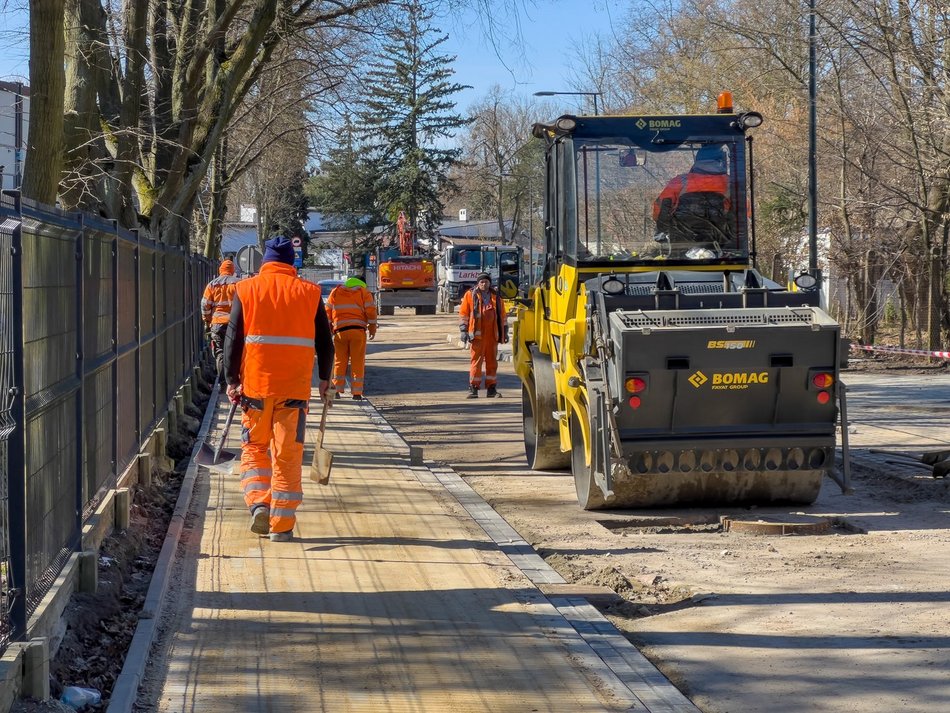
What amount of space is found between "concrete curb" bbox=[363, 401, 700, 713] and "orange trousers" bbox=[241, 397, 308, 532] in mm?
1451

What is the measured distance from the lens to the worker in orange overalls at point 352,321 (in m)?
17.8

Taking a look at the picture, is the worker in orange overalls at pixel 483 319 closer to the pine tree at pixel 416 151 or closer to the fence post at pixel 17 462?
the fence post at pixel 17 462

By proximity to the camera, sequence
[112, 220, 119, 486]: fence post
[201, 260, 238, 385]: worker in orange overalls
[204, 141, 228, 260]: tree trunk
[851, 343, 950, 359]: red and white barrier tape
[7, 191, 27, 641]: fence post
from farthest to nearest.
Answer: [204, 141, 228, 260]: tree trunk < [851, 343, 950, 359]: red and white barrier tape < [201, 260, 238, 385]: worker in orange overalls < [112, 220, 119, 486]: fence post < [7, 191, 27, 641]: fence post

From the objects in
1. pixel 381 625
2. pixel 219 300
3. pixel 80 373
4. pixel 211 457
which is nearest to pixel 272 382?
pixel 211 457

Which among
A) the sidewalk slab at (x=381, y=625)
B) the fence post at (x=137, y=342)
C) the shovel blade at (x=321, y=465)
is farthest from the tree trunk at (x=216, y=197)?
the sidewalk slab at (x=381, y=625)

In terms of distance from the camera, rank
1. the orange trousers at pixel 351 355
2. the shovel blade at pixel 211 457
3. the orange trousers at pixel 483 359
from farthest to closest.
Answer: the orange trousers at pixel 483 359
the orange trousers at pixel 351 355
the shovel blade at pixel 211 457

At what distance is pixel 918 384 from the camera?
21562 millimetres

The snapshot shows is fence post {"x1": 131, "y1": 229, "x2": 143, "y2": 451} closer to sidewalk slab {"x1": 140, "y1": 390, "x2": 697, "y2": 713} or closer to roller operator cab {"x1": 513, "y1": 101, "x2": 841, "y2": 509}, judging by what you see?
sidewalk slab {"x1": 140, "y1": 390, "x2": 697, "y2": 713}

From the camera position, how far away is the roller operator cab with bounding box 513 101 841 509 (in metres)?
9.09

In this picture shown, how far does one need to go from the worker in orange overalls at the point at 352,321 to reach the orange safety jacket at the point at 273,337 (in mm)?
9236

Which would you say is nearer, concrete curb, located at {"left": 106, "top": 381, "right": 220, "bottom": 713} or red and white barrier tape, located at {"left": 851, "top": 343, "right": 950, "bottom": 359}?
concrete curb, located at {"left": 106, "top": 381, "right": 220, "bottom": 713}

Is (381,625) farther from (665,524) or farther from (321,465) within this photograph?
(665,524)

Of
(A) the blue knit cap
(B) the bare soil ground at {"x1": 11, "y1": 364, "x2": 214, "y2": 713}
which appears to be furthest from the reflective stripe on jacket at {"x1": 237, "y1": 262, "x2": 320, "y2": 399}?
(B) the bare soil ground at {"x1": 11, "y1": 364, "x2": 214, "y2": 713}

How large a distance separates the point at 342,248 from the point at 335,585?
260 ft
